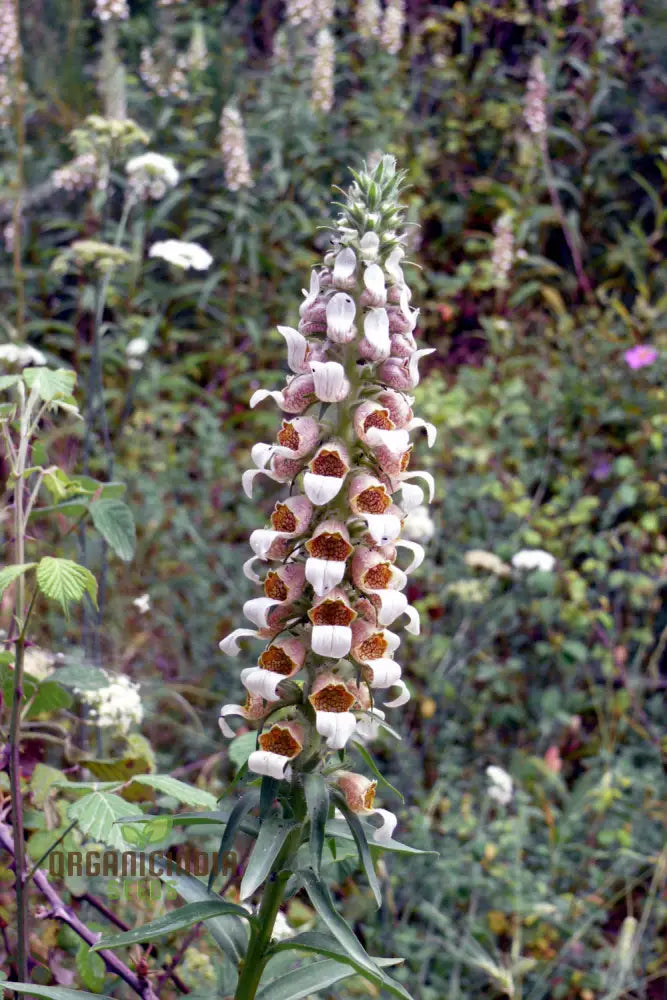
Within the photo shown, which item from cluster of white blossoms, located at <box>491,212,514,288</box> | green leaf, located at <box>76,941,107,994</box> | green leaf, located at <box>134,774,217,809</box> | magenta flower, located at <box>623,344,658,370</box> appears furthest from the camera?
cluster of white blossoms, located at <box>491,212,514,288</box>

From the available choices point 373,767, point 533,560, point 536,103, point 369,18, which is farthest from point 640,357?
point 373,767

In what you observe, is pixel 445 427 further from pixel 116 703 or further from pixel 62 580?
pixel 62 580

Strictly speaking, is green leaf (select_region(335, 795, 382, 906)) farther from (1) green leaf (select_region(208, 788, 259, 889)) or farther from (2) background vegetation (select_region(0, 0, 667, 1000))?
(2) background vegetation (select_region(0, 0, 667, 1000))

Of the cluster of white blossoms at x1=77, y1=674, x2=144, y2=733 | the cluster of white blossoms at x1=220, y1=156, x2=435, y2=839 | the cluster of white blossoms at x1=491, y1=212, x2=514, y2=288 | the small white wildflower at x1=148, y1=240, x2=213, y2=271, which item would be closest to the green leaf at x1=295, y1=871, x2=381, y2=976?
the cluster of white blossoms at x1=220, y1=156, x2=435, y2=839

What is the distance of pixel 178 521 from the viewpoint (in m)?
3.94

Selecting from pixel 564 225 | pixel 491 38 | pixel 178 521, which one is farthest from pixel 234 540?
pixel 491 38

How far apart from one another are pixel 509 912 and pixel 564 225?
14.2ft

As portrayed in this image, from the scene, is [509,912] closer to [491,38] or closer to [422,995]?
[422,995]

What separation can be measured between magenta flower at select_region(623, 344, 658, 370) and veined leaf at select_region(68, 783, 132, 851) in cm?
367

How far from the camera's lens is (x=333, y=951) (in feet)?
4.04

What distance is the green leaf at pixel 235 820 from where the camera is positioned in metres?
1.23

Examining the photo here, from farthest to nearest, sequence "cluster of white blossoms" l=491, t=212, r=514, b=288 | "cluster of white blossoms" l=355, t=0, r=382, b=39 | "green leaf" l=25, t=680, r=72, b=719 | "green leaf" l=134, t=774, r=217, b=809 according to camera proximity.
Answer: "cluster of white blossoms" l=355, t=0, r=382, b=39 → "cluster of white blossoms" l=491, t=212, r=514, b=288 → "green leaf" l=25, t=680, r=72, b=719 → "green leaf" l=134, t=774, r=217, b=809

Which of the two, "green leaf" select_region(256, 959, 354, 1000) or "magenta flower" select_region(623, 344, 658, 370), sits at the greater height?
"magenta flower" select_region(623, 344, 658, 370)

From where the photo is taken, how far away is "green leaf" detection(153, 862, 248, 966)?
1324mm
